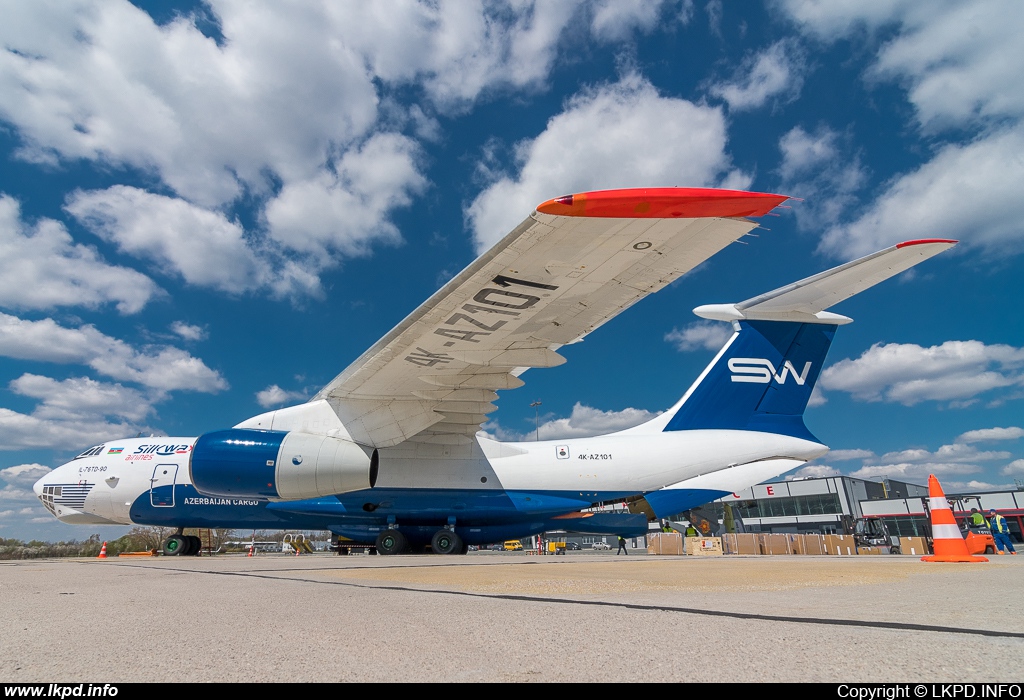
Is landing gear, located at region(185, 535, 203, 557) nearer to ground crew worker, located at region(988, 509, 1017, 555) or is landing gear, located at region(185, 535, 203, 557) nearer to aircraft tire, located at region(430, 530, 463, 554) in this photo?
aircraft tire, located at region(430, 530, 463, 554)

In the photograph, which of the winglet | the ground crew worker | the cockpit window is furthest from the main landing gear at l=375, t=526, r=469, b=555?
the ground crew worker

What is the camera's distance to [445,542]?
11094 millimetres

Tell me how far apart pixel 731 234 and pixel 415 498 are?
810cm

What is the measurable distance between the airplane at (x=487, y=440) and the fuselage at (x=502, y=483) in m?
0.03

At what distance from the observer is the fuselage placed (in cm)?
1089

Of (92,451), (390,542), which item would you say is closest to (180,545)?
(92,451)

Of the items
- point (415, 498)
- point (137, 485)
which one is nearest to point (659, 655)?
point (415, 498)

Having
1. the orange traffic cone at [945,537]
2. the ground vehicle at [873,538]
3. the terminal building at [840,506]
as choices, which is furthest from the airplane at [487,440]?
the terminal building at [840,506]

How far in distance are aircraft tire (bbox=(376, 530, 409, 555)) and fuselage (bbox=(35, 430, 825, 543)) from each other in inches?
8.3

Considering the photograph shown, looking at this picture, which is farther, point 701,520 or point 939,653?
point 701,520

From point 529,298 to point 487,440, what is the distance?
5.73 meters

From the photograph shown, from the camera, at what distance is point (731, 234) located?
16.4 feet
